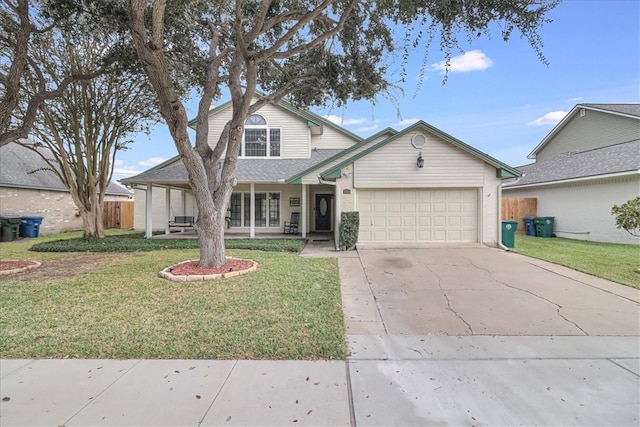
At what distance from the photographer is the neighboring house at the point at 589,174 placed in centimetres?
1306

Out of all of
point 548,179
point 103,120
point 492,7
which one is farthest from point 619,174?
point 103,120

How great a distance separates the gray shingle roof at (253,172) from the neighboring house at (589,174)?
12030 mm

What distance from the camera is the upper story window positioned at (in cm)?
1634

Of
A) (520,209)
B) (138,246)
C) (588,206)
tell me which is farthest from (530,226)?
(138,246)

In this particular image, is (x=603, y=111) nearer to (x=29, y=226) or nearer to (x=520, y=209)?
(x=520, y=209)

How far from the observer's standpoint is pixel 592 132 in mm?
18531

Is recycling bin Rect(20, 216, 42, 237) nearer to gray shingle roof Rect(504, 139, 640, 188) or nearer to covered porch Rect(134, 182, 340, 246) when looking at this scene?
covered porch Rect(134, 182, 340, 246)

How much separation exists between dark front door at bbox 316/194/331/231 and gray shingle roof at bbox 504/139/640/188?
29.6ft

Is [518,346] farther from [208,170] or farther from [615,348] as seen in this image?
[208,170]

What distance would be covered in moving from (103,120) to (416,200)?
13651mm

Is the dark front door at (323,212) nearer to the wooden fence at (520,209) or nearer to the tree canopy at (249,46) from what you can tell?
the tree canopy at (249,46)

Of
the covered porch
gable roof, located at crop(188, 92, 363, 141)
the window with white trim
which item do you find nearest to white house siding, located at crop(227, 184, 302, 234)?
A: the covered porch

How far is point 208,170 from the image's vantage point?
7914 mm

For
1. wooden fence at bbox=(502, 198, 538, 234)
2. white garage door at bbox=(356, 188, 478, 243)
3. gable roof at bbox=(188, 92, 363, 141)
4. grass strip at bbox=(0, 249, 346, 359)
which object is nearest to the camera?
grass strip at bbox=(0, 249, 346, 359)
